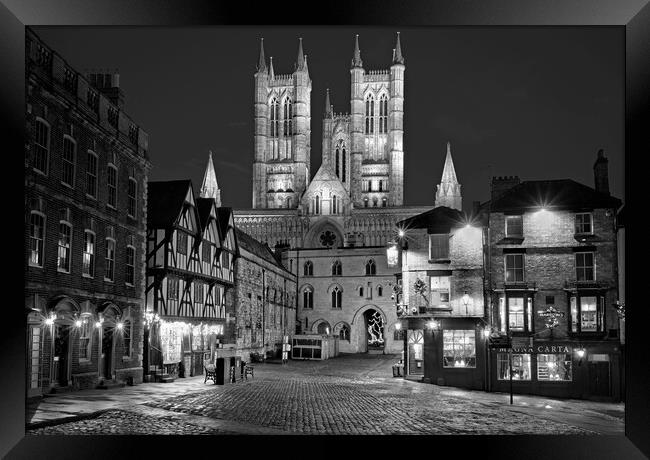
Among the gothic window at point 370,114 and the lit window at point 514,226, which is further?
the gothic window at point 370,114

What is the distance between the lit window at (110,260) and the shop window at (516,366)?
520 inches

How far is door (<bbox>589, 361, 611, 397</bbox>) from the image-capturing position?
936 inches

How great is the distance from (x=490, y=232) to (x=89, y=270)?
14.0 metres

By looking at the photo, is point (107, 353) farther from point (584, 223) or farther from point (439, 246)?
point (584, 223)

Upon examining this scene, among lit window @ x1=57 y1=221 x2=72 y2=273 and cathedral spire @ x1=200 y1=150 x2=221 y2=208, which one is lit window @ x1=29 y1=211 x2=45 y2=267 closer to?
lit window @ x1=57 y1=221 x2=72 y2=273

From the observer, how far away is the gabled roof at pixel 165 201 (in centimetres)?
2736

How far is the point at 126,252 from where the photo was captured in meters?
23.2

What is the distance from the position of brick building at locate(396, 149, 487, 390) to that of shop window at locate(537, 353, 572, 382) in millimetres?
2260

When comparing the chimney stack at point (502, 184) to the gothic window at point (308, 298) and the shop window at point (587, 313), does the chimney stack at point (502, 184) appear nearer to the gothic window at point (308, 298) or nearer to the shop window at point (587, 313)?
the shop window at point (587, 313)

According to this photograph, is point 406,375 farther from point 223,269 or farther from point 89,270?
point 89,270

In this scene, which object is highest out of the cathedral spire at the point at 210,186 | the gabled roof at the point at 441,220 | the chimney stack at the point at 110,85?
the cathedral spire at the point at 210,186

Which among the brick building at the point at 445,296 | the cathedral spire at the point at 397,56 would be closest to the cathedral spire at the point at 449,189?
the cathedral spire at the point at 397,56

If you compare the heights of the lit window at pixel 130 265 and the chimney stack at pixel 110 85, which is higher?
the chimney stack at pixel 110 85
